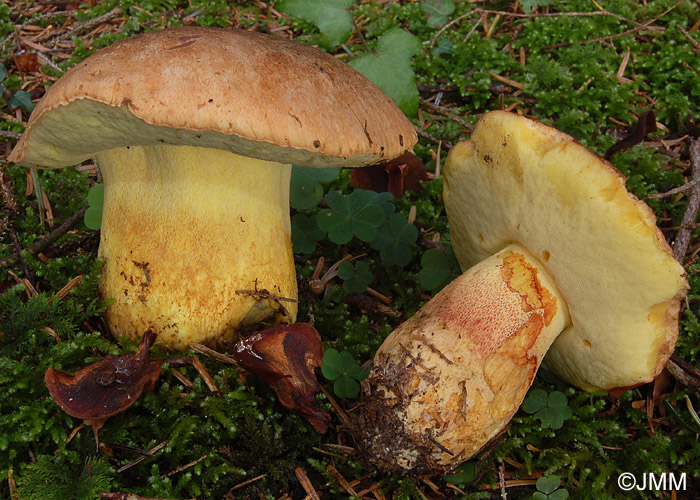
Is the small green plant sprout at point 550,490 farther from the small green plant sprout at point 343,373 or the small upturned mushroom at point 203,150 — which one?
the small upturned mushroom at point 203,150

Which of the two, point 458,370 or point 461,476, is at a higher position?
point 458,370

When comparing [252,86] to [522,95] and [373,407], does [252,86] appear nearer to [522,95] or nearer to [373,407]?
[373,407]

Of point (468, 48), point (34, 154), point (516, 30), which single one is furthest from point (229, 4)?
→ point (34, 154)

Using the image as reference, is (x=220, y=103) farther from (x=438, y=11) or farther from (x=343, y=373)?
(x=438, y=11)

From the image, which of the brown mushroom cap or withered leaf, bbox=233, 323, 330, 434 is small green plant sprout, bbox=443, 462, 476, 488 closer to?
withered leaf, bbox=233, 323, 330, 434

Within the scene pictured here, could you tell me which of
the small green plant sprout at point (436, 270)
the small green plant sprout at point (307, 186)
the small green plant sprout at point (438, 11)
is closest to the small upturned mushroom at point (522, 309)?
the small green plant sprout at point (436, 270)

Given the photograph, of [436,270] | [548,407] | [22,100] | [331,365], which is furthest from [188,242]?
[22,100]
